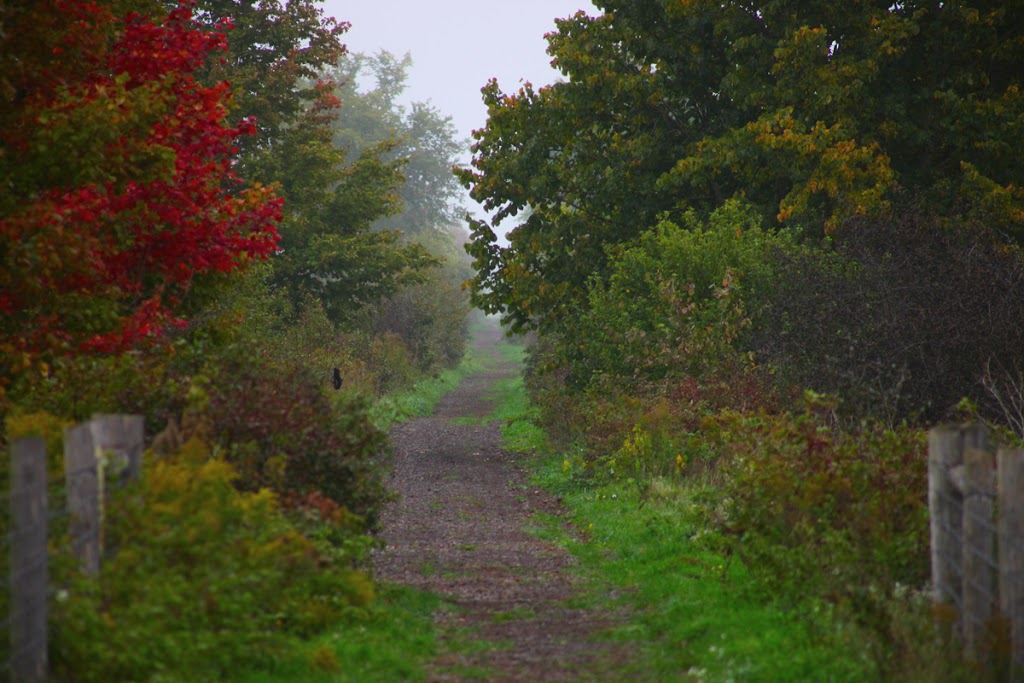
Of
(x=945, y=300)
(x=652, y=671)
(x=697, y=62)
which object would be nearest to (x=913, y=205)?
Answer: (x=945, y=300)

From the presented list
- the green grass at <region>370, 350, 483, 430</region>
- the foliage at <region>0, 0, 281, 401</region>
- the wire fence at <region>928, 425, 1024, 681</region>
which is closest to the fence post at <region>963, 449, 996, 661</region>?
the wire fence at <region>928, 425, 1024, 681</region>

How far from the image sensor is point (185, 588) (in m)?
5.74

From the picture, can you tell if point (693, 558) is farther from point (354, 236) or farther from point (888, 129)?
point (354, 236)

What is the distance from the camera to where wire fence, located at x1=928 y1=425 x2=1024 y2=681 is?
5.35 m

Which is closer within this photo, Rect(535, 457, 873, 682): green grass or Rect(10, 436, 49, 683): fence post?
Rect(10, 436, 49, 683): fence post

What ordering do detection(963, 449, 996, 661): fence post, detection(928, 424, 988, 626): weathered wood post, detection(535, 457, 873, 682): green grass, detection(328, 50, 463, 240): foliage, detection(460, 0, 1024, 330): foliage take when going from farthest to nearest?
detection(328, 50, 463, 240): foliage
detection(460, 0, 1024, 330): foliage
detection(535, 457, 873, 682): green grass
detection(928, 424, 988, 626): weathered wood post
detection(963, 449, 996, 661): fence post

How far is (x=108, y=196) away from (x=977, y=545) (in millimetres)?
8428

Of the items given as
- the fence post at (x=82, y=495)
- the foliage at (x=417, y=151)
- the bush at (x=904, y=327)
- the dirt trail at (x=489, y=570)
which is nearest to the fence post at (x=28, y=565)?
the fence post at (x=82, y=495)

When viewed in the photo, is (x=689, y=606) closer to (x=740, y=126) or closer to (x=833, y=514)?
(x=833, y=514)

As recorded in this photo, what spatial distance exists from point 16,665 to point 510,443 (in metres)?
18.2

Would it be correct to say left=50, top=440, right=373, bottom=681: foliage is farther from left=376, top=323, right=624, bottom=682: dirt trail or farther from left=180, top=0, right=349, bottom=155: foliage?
left=180, top=0, right=349, bottom=155: foliage

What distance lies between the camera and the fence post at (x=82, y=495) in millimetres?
5555

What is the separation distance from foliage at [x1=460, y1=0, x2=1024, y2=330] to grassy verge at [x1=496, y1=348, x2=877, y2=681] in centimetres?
881

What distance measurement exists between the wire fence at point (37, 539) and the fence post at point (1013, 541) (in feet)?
15.3
